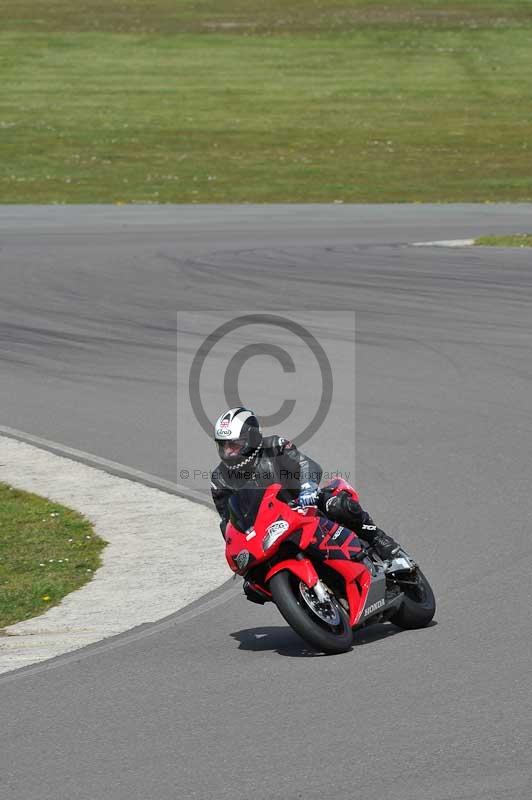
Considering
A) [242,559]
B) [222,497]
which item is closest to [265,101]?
[222,497]

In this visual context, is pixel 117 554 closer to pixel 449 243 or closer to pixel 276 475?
pixel 276 475

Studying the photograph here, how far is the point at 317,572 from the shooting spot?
Result: 884 centimetres

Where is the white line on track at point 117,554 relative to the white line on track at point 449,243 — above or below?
above

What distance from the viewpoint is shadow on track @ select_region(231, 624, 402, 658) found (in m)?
8.65

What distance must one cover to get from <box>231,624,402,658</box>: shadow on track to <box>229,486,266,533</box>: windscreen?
0.78 meters

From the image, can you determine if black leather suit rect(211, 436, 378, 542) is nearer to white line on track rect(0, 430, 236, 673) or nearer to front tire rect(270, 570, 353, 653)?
front tire rect(270, 570, 353, 653)

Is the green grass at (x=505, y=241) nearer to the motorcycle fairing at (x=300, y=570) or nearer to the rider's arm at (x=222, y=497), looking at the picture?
the rider's arm at (x=222, y=497)

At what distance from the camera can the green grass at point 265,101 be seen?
39312 millimetres

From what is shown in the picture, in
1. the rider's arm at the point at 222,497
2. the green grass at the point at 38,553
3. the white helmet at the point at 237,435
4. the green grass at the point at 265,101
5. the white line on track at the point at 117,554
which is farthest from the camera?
the green grass at the point at 265,101

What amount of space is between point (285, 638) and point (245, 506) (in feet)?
3.26

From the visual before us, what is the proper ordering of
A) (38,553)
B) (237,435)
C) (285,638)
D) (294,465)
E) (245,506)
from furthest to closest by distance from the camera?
(38,553), (285,638), (294,465), (245,506), (237,435)

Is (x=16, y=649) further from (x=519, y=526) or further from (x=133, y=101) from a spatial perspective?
(x=133, y=101)

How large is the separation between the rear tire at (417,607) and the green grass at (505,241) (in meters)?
18.4

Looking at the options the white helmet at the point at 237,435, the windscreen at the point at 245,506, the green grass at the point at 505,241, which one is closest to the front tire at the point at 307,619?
the windscreen at the point at 245,506
